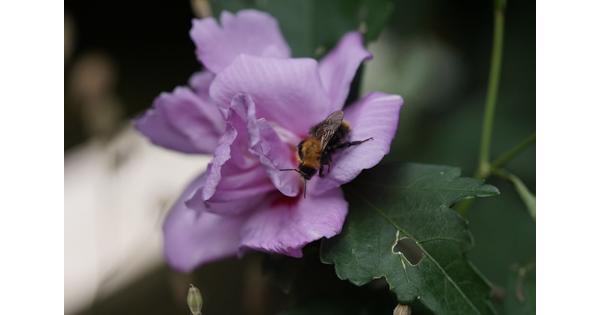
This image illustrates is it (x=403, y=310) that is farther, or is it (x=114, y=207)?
(x=114, y=207)

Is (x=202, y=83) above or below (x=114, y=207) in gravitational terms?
above

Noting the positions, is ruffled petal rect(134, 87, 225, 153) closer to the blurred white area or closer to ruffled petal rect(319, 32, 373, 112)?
ruffled petal rect(319, 32, 373, 112)

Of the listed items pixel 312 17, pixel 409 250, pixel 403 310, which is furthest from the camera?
pixel 312 17

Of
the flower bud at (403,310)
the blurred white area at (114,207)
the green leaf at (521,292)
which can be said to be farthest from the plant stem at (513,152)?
the blurred white area at (114,207)

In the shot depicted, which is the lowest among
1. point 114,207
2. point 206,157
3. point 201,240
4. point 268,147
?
point 114,207

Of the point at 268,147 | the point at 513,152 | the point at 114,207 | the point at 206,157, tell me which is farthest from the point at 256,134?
the point at 114,207

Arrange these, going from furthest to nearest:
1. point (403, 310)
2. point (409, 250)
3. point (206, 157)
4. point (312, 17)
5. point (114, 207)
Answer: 1. point (114, 207)
2. point (206, 157)
3. point (312, 17)
4. point (409, 250)
5. point (403, 310)

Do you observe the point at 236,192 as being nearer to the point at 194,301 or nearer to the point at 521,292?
the point at 194,301

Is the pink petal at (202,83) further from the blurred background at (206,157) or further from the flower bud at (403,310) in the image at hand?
the flower bud at (403,310)
